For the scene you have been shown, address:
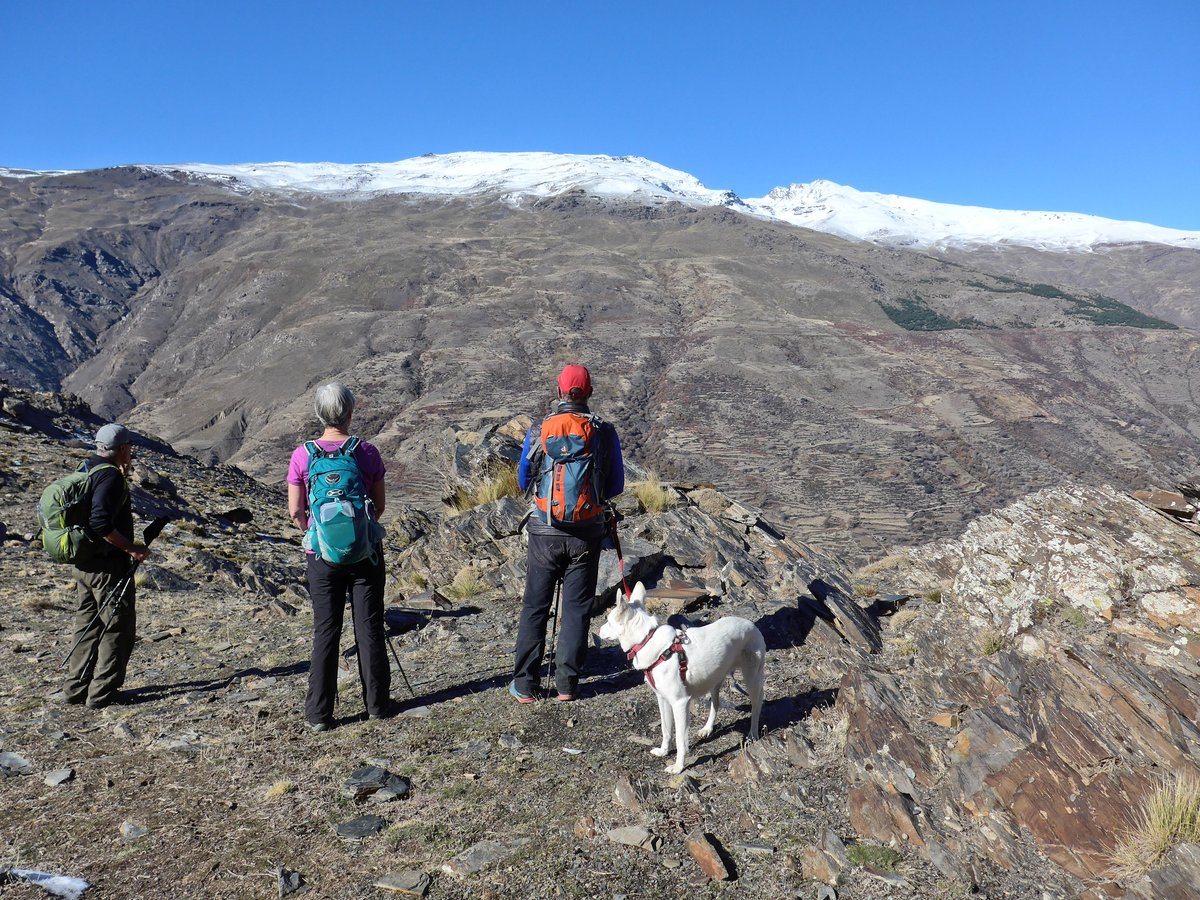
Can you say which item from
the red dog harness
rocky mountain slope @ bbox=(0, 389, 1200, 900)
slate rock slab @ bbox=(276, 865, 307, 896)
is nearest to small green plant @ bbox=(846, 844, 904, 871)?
rocky mountain slope @ bbox=(0, 389, 1200, 900)

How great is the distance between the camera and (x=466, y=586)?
832cm

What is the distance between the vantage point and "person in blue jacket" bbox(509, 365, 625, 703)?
453 cm

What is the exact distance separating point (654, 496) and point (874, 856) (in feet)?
20.4

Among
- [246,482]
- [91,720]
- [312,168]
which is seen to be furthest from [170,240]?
[91,720]

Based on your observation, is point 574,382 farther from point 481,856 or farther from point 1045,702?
point 1045,702

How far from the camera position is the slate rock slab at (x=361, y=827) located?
338 cm

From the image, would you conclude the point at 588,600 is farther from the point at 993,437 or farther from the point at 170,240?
the point at 170,240

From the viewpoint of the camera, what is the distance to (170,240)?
103250 millimetres

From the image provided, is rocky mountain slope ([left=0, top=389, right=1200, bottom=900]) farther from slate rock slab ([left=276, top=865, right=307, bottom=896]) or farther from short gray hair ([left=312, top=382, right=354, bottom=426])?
short gray hair ([left=312, top=382, right=354, bottom=426])

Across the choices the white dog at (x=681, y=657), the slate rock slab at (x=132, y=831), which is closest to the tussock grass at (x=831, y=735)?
the white dog at (x=681, y=657)

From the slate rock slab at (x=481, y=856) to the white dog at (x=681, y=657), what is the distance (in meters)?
1.02

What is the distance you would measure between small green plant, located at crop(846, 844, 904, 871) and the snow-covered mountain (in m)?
127

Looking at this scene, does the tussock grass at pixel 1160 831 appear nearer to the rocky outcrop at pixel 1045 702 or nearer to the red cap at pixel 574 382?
the rocky outcrop at pixel 1045 702

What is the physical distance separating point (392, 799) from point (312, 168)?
185 metres
